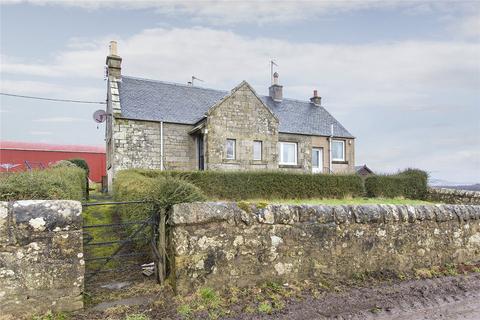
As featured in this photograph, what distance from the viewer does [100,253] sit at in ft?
18.8

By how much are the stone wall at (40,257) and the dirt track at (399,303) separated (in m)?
2.48

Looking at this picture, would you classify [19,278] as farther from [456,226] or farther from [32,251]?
[456,226]

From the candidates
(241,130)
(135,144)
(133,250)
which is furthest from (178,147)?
(133,250)

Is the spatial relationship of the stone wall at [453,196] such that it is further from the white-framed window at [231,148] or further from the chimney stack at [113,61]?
the chimney stack at [113,61]

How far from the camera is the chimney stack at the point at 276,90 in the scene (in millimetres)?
26078

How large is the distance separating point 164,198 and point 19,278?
182 cm

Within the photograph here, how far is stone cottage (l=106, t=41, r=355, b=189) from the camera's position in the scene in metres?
17.8

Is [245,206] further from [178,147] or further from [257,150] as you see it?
[178,147]

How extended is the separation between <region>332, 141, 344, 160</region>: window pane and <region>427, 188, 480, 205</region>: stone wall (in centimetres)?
729

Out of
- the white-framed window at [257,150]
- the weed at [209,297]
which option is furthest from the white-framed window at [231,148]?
the weed at [209,297]

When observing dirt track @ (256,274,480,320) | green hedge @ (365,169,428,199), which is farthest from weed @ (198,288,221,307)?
green hedge @ (365,169,428,199)

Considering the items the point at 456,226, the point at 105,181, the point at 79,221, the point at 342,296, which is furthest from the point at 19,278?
the point at 105,181

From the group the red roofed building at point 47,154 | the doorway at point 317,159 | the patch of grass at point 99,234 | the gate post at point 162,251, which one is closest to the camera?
the gate post at point 162,251

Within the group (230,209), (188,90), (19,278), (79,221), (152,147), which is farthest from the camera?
(188,90)
